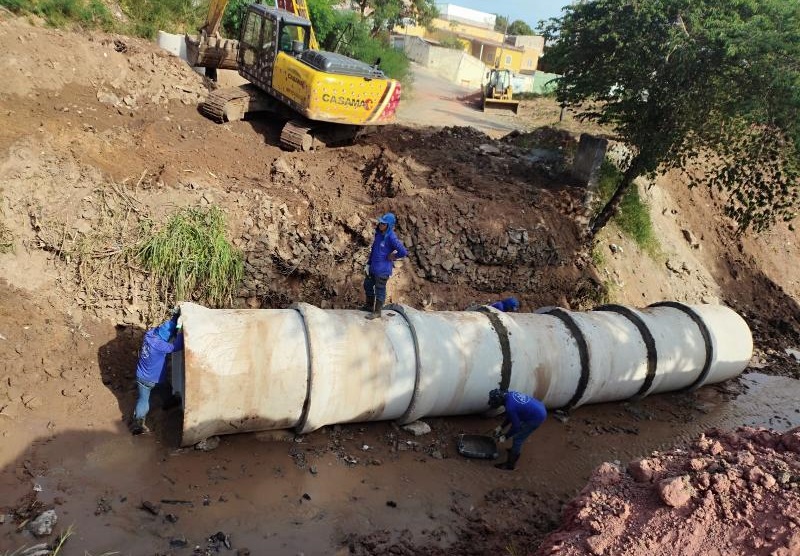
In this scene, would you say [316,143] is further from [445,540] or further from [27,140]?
[445,540]

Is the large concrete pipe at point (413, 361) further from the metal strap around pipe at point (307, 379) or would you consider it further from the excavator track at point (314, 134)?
the excavator track at point (314, 134)

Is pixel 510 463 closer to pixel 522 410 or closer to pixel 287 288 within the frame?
pixel 522 410

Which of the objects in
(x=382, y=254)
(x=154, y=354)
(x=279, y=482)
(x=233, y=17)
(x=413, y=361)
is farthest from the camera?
(x=233, y=17)

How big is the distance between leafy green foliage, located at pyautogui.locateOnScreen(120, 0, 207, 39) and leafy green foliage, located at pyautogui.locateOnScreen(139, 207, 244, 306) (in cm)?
1086

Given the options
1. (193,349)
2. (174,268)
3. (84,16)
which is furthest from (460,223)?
(84,16)

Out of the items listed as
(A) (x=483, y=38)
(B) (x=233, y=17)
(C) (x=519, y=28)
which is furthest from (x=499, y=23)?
(B) (x=233, y=17)

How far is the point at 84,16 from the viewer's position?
14953mm

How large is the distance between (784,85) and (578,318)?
408cm

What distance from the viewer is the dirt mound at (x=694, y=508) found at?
4.14 metres

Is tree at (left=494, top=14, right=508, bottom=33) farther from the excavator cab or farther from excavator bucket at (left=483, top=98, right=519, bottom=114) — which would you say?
the excavator cab

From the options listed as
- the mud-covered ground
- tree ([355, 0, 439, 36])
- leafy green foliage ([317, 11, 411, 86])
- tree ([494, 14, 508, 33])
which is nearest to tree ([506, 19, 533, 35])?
tree ([494, 14, 508, 33])

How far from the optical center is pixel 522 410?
6.20m

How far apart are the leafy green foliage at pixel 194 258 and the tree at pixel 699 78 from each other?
6.36 m

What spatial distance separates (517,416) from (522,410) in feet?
0.35
